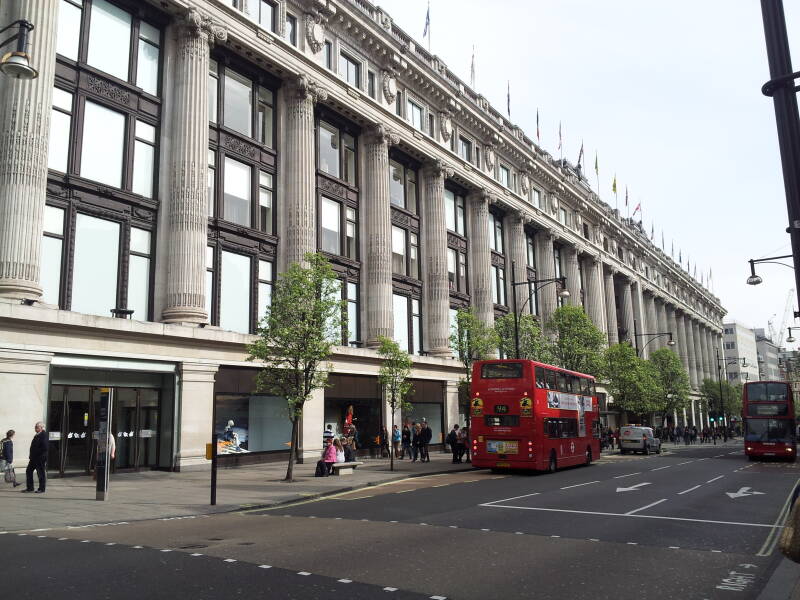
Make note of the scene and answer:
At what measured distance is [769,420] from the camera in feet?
120

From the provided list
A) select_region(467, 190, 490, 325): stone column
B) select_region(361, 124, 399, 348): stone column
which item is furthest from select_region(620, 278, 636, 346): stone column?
select_region(361, 124, 399, 348): stone column

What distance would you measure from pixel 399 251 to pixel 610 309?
39482 millimetres

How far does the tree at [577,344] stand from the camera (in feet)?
149

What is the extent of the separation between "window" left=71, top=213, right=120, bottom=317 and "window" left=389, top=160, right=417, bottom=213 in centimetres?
1908

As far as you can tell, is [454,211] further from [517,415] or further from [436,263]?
[517,415]

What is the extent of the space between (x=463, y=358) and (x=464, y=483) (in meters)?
14.1

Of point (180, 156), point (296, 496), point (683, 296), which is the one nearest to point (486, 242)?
point (180, 156)

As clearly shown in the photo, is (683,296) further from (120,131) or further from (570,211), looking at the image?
(120,131)

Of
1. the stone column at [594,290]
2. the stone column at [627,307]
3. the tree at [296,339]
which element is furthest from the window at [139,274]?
the stone column at [627,307]

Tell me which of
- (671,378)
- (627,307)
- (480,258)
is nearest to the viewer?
(480,258)

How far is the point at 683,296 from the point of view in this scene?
108438 millimetres

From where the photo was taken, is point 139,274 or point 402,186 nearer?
point 139,274

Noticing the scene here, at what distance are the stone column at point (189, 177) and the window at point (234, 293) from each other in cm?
223

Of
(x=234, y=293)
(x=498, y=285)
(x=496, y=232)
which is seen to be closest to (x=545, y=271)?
(x=496, y=232)
